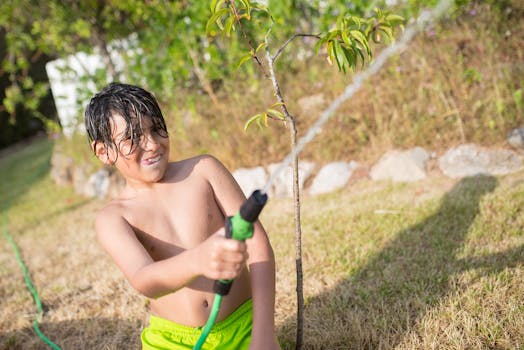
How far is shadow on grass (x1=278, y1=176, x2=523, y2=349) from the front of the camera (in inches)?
77.6

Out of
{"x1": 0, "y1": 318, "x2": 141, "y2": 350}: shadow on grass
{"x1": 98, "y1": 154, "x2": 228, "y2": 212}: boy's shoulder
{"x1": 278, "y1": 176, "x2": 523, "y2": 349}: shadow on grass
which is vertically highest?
{"x1": 98, "y1": 154, "x2": 228, "y2": 212}: boy's shoulder

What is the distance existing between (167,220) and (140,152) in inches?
10.4

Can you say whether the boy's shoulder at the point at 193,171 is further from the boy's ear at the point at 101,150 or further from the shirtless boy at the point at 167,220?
the boy's ear at the point at 101,150

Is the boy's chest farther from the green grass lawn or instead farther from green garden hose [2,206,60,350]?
green garden hose [2,206,60,350]

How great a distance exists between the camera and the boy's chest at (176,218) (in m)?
1.66

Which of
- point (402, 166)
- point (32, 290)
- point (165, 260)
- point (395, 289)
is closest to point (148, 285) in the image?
point (165, 260)

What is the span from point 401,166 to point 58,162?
5906 millimetres

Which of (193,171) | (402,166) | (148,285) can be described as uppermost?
(193,171)

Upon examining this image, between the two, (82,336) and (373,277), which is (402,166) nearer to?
(373,277)

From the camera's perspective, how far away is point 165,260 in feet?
4.20

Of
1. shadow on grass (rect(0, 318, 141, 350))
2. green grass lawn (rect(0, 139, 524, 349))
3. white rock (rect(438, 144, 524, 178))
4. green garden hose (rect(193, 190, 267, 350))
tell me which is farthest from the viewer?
white rock (rect(438, 144, 524, 178))

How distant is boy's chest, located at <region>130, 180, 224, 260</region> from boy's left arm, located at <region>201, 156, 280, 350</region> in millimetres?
47

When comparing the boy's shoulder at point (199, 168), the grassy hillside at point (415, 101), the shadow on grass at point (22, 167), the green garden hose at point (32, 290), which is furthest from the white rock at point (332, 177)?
the shadow on grass at point (22, 167)

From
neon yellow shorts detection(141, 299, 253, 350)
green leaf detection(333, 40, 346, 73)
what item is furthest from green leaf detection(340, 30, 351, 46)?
neon yellow shorts detection(141, 299, 253, 350)
